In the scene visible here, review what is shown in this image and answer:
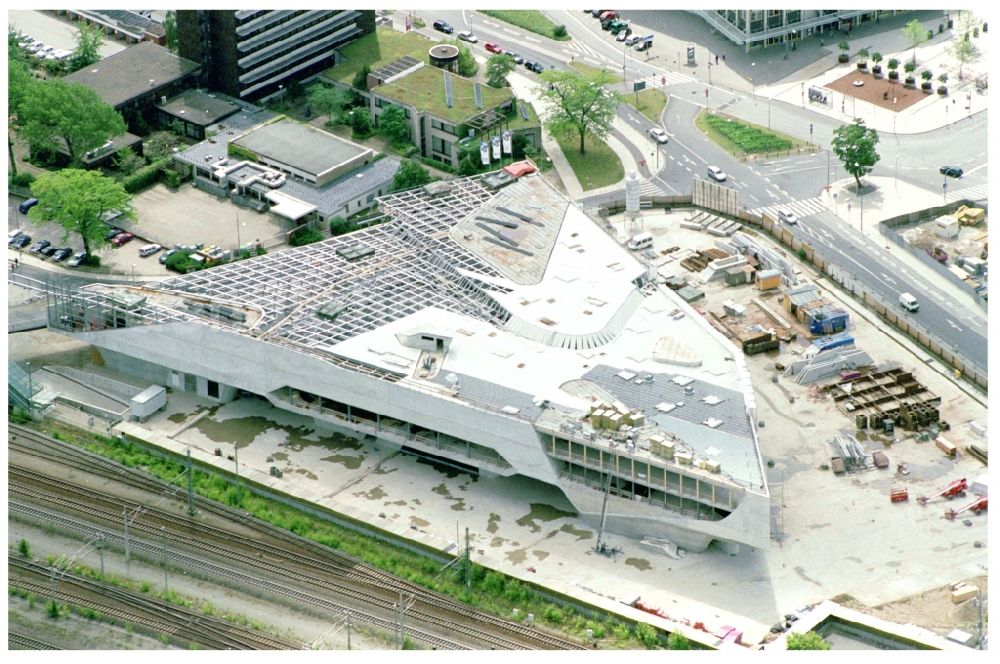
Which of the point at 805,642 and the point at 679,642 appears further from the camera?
the point at 679,642

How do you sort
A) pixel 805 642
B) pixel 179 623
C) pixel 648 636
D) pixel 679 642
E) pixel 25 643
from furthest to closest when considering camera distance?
1. pixel 179 623
2. pixel 25 643
3. pixel 648 636
4. pixel 679 642
5. pixel 805 642

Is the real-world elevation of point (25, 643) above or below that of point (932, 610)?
above

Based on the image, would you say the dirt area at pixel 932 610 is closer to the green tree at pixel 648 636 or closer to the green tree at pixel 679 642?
the green tree at pixel 679 642

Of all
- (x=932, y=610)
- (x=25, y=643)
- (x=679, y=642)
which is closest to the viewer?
(x=679, y=642)

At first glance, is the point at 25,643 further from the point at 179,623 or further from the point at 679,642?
the point at 679,642

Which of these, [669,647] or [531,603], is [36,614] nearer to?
[531,603]

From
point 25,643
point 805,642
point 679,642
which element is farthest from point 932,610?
point 25,643
